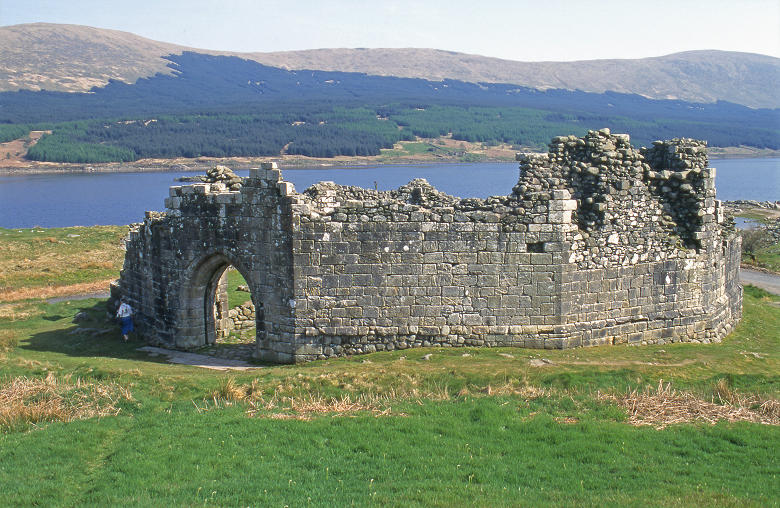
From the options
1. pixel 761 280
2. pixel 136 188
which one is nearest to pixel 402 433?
pixel 761 280

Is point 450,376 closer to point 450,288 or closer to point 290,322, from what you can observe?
point 450,288

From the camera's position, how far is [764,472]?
8.80 metres

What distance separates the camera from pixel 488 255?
17.0 metres

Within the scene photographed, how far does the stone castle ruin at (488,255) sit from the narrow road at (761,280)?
1839 cm

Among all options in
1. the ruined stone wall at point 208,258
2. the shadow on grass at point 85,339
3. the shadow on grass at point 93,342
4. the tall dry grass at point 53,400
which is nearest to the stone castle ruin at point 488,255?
the ruined stone wall at point 208,258

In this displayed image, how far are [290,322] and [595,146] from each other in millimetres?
10068

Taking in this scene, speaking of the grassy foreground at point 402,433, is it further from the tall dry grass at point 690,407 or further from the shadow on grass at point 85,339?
the shadow on grass at point 85,339

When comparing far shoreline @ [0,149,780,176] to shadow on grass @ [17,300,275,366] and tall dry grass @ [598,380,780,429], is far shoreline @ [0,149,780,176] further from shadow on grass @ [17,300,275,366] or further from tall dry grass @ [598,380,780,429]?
tall dry grass @ [598,380,780,429]

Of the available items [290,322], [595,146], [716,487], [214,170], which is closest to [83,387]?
[290,322]

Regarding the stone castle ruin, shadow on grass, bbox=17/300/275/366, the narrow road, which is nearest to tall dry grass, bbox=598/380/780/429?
the stone castle ruin

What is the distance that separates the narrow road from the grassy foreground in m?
21.3

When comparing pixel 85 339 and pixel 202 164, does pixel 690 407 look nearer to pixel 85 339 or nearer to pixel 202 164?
pixel 85 339

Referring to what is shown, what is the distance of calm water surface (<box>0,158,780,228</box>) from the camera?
294 feet

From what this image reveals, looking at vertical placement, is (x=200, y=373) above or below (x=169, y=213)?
below
